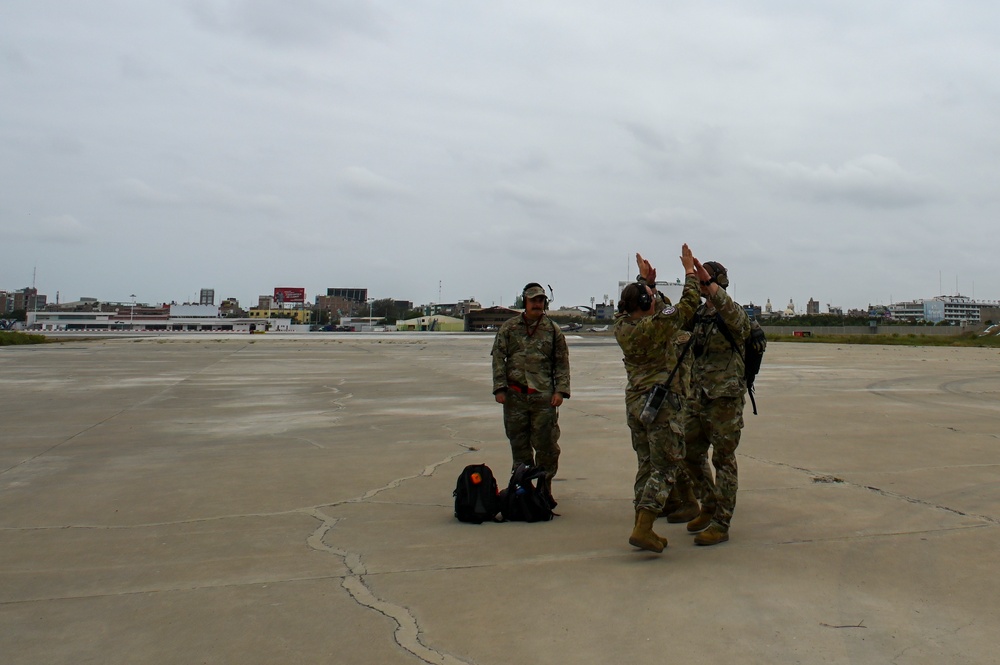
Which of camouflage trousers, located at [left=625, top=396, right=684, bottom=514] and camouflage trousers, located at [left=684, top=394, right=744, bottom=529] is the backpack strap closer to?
camouflage trousers, located at [left=684, top=394, right=744, bottom=529]

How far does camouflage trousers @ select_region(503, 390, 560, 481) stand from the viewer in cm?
546

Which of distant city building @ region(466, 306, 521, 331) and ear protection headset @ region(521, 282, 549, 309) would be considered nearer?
ear protection headset @ region(521, 282, 549, 309)

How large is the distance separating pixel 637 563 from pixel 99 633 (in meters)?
2.87

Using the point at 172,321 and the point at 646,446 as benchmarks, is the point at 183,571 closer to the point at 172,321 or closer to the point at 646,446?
the point at 646,446

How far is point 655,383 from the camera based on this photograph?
462 centimetres

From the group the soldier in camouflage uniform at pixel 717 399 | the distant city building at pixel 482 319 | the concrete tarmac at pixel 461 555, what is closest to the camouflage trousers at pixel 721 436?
the soldier in camouflage uniform at pixel 717 399

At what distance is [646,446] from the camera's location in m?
4.59

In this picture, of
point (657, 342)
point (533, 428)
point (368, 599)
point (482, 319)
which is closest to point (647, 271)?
point (657, 342)

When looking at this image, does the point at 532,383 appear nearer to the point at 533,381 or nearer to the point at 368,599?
the point at 533,381

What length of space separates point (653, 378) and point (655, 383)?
0.04 m

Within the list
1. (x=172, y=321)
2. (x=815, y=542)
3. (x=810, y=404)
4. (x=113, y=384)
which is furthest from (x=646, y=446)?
(x=172, y=321)

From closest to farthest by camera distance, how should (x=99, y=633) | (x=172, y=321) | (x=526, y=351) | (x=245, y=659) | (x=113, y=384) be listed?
(x=245, y=659), (x=99, y=633), (x=526, y=351), (x=113, y=384), (x=172, y=321)

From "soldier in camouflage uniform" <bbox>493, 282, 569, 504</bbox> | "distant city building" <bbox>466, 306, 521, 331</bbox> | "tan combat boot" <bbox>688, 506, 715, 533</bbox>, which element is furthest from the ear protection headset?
"distant city building" <bbox>466, 306, 521, 331</bbox>

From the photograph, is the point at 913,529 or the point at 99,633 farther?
the point at 913,529
